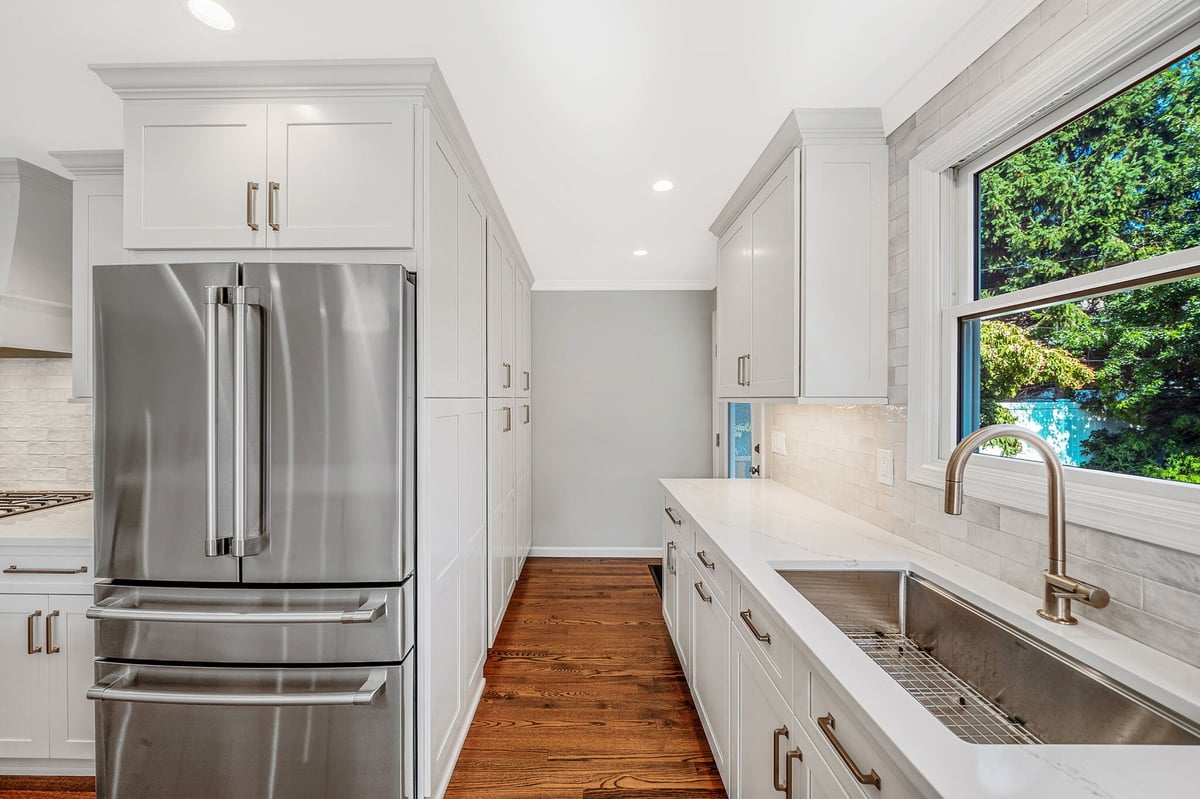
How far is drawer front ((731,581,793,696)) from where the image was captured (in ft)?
3.86

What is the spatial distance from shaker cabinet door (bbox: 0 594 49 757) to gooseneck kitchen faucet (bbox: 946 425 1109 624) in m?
2.92

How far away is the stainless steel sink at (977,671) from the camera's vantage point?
0.92 m

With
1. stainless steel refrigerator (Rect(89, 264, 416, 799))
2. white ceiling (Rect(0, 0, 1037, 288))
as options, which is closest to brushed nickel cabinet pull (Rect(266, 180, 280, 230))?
stainless steel refrigerator (Rect(89, 264, 416, 799))

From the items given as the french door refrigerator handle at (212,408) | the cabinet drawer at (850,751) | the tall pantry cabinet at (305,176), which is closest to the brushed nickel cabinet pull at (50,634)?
the french door refrigerator handle at (212,408)

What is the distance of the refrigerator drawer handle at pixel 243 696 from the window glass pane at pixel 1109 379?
1.98m

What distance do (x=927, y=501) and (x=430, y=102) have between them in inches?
82.0

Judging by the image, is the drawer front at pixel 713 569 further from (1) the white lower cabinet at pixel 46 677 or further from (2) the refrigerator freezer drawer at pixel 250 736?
(1) the white lower cabinet at pixel 46 677

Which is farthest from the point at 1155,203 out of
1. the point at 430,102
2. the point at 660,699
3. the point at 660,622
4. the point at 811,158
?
the point at 660,622

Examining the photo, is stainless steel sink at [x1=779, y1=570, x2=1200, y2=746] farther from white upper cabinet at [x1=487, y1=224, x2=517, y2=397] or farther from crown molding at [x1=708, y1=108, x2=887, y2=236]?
white upper cabinet at [x1=487, y1=224, x2=517, y2=397]

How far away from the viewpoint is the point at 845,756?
0.91 m

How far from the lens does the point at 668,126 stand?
76.4 inches

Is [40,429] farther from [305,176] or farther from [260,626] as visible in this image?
[305,176]

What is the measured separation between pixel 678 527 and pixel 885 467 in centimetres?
100

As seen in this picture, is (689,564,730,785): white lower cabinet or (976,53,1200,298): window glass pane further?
(689,564,730,785): white lower cabinet
